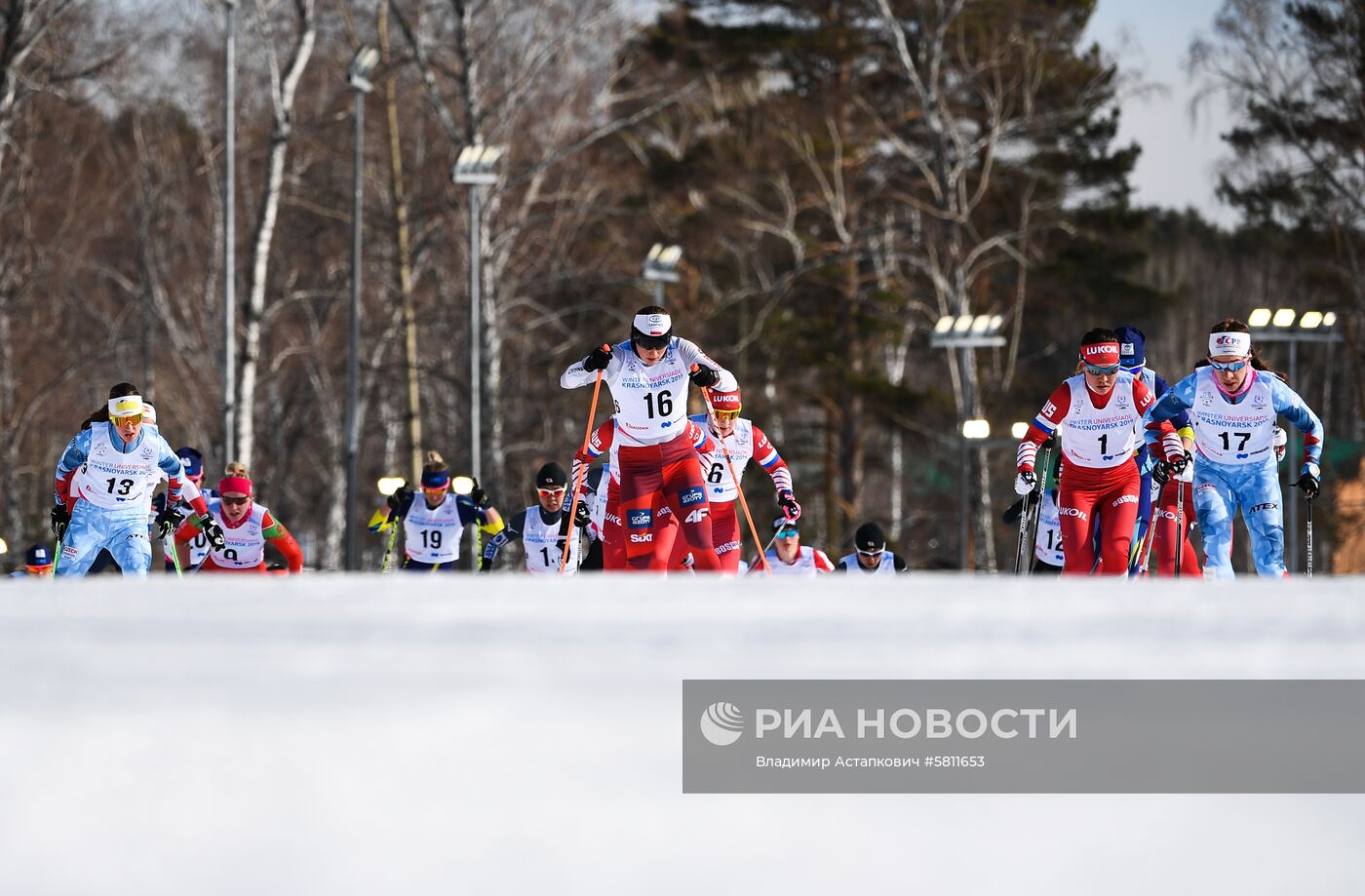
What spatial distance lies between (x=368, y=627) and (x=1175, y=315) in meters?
52.5

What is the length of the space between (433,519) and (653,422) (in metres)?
5.62

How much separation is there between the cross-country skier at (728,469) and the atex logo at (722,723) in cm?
839

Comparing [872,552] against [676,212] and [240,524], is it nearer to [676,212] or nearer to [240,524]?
[240,524]

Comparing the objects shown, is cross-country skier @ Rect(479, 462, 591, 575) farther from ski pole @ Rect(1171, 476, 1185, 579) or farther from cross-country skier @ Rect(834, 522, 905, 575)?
ski pole @ Rect(1171, 476, 1185, 579)

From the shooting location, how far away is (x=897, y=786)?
2.06m

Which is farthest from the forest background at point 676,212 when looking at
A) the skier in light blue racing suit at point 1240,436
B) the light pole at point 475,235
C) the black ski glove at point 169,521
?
the skier in light blue racing suit at point 1240,436

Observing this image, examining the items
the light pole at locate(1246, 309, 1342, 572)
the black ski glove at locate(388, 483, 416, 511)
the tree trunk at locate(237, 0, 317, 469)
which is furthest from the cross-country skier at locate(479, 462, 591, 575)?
the light pole at locate(1246, 309, 1342, 572)

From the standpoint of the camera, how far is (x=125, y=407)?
37.6 feet

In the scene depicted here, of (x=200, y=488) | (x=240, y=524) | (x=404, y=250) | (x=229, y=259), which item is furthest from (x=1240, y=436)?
(x=404, y=250)

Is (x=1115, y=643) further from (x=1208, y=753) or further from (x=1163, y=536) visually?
(x=1163, y=536)

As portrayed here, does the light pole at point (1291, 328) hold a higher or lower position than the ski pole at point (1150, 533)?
higher

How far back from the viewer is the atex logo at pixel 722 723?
2.02m

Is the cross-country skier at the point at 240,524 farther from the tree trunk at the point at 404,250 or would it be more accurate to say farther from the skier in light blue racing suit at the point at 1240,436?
the tree trunk at the point at 404,250

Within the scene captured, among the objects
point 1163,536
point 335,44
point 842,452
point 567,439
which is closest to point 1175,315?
point 842,452
